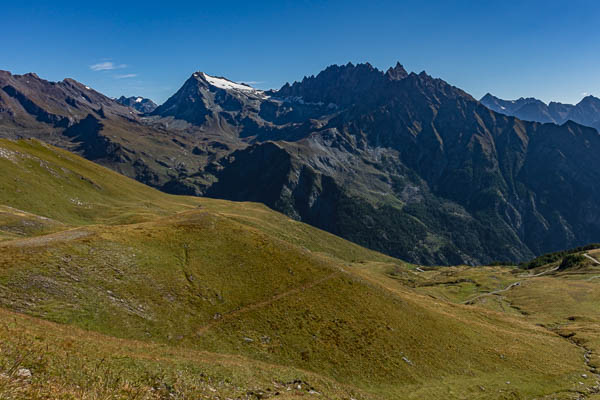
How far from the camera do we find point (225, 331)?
4212 cm

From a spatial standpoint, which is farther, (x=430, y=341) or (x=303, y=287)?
(x=303, y=287)

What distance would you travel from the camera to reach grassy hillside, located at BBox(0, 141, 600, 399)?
25.0m

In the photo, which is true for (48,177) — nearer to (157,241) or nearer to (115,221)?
(115,221)

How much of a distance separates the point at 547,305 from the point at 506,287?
45541 millimetres

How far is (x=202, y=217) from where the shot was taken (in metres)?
70.3

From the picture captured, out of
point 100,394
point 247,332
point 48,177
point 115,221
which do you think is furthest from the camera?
point 48,177

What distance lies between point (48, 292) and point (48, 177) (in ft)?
491

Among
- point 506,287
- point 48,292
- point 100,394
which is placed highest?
point 100,394

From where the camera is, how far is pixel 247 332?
42969mm

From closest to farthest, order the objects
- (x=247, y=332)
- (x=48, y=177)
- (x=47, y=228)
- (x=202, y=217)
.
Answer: (x=247, y=332) < (x=202, y=217) < (x=47, y=228) < (x=48, y=177)

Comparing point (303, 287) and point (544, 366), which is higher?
point (303, 287)

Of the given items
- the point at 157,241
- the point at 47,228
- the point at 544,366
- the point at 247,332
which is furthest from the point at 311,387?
the point at 47,228

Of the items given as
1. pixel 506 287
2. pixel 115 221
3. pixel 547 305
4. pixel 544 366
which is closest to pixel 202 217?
pixel 544 366

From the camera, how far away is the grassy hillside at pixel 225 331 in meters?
25.0
